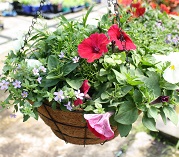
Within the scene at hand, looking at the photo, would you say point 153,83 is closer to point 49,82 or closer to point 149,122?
point 149,122

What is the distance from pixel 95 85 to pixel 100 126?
0.17 metres

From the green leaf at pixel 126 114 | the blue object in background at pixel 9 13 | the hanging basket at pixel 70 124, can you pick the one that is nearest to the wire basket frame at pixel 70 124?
the hanging basket at pixel 70 124

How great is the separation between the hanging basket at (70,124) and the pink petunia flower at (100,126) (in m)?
0.09

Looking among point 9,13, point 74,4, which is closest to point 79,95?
point 9,13

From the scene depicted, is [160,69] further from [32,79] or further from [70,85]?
[32,79]

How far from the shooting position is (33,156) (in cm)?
215

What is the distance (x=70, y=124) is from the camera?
927mm

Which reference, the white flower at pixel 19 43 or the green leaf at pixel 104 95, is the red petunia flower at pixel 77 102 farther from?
the white flower at pixel 19 43

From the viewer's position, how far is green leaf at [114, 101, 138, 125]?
2.69ft

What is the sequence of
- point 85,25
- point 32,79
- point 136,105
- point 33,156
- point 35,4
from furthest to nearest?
1. point 35,4
2. point 33,156
3. point 85,25
4. point 32,79
5. point 136,105

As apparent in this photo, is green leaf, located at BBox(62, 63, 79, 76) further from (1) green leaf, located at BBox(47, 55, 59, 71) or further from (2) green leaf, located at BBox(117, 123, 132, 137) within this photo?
(2) green leaf, located at BBox(117, 123, 132, 137)

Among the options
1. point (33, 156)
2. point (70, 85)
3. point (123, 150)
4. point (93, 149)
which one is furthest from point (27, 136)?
point (70, 85)

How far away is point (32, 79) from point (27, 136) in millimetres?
1524

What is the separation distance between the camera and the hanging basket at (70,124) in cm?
90
